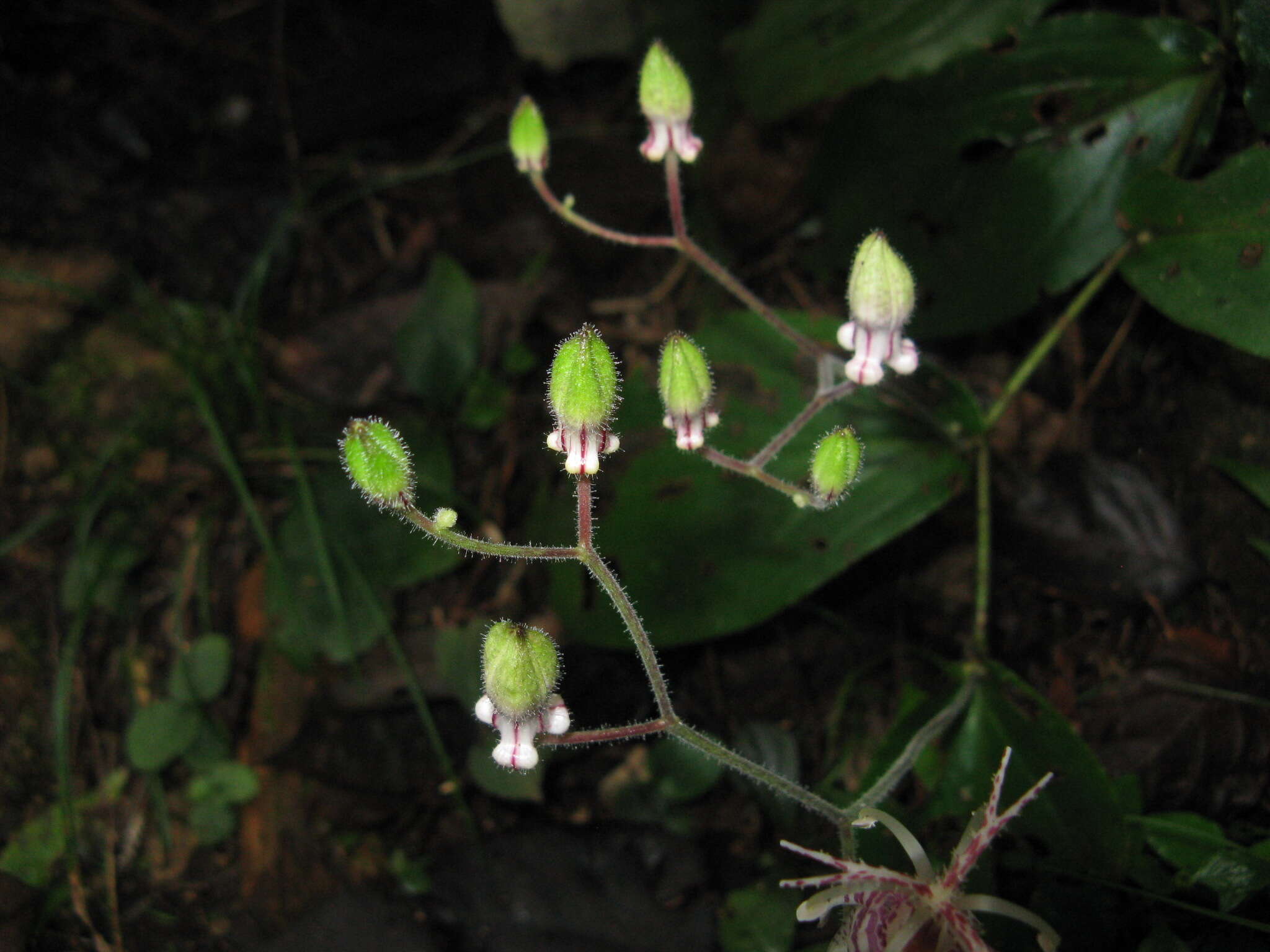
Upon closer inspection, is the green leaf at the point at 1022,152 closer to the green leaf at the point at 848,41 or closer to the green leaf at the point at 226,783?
the green leaf at the point at 848,41

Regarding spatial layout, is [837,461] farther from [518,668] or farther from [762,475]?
[518,668]

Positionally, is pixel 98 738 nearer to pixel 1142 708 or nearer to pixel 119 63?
pixel 119 63

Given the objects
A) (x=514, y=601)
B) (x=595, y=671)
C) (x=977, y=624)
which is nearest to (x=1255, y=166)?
(x=977, y=624)

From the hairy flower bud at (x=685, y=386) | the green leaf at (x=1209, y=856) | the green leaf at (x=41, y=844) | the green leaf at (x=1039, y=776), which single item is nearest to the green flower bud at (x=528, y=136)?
the hairy flower bud at (x=685, y=386)

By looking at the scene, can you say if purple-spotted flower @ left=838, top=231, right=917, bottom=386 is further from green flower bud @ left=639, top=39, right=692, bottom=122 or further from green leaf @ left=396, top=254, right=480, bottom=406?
green leaf @ left=396, top=254, right=480, bottom=406

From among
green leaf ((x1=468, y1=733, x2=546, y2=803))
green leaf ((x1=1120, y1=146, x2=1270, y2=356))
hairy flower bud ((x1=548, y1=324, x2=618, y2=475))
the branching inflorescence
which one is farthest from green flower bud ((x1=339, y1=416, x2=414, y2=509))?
green leaf ((x1=1120, y1=146, x2=1270, y2=356))

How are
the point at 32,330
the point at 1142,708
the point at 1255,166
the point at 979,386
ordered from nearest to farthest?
the point at 1255,166
the point at 1142,708
the point at 979,386
the point at 32,330
